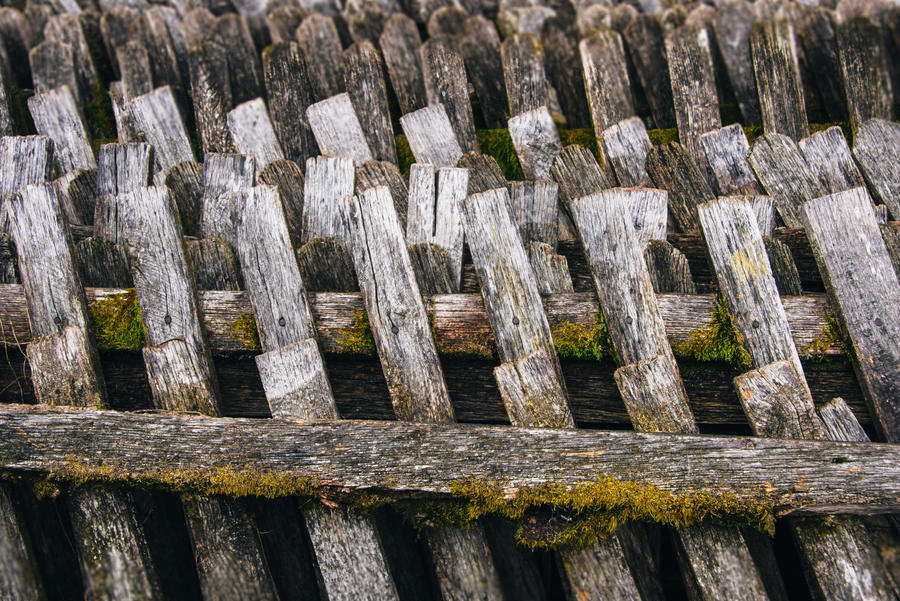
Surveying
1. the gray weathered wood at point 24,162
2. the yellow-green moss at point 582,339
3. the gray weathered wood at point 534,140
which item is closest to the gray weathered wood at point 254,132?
the gray weathered wood at point 24,162

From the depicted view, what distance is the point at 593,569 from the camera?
6.07ft

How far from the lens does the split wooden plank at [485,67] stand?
3.18 metres

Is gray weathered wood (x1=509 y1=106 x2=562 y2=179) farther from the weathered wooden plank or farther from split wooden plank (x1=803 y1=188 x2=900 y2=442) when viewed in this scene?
split wooden plank (x1=803 y1=188 x2=900 y2=442)

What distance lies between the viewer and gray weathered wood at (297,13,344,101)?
10.3 feet

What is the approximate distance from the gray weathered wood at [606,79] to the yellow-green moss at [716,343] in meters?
1.22

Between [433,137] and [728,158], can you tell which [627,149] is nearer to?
[728,158]

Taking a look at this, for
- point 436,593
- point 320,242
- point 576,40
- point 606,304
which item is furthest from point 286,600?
point 576,40

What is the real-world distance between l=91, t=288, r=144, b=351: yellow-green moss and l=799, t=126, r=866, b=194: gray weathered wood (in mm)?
2724

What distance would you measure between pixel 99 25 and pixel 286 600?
11.3ft

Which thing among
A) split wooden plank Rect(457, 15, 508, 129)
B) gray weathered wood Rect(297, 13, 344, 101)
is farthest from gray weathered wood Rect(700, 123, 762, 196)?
gray weathered wood Rect(297, 13, 344, 101)

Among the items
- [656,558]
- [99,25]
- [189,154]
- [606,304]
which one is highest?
[99,25]

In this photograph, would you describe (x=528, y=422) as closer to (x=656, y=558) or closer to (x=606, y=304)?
(x=606, y=304)

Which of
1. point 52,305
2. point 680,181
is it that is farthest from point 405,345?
point 680,181

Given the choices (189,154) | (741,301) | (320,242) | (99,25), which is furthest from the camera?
(99,25)
